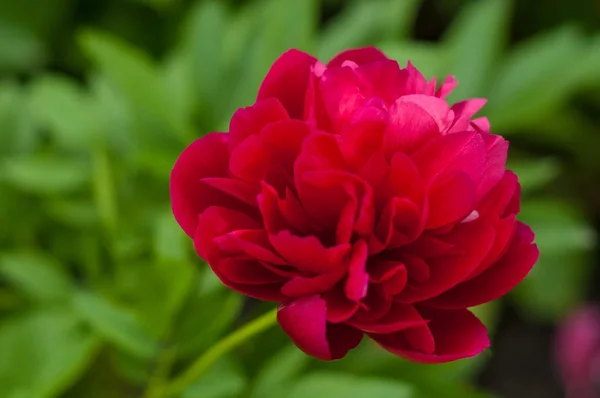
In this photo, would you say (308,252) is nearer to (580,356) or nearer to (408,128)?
(408,128)

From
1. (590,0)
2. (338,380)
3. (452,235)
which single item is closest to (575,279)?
(590,0)

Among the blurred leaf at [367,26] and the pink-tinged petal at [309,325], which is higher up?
the pink-tinged petal at [309,325]

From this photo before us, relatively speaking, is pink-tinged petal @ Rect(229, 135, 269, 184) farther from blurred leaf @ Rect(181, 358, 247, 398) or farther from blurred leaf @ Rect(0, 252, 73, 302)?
blurred leaf @ Rect(0, 252, 73, 302)

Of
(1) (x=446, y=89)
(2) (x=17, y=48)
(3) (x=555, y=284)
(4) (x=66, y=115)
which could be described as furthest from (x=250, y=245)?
(3) (x=555, y=284)

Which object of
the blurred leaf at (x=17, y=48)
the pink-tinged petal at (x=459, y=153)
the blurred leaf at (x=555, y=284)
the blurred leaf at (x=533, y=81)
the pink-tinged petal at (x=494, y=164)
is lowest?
the blurred leaf at (x=555, y=284)

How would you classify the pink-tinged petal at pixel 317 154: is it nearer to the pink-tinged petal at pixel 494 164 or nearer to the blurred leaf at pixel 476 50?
the pink-tinged petal at pixel 494 164

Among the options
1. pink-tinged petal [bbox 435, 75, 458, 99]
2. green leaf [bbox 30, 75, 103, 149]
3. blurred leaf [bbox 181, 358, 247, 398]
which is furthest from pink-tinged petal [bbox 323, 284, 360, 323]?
green leaf [bbox 30, 75, 103, 149]

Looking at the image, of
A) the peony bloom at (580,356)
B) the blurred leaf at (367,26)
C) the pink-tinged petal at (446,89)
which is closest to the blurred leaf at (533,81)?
the blurred leaf at (367,26)
